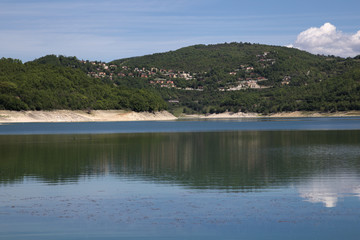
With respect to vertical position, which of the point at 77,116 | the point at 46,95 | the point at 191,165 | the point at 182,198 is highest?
the point at 46,95

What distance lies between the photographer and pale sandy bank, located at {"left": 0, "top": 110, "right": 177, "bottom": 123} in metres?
139

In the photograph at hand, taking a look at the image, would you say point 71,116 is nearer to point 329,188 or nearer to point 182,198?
point 329,188

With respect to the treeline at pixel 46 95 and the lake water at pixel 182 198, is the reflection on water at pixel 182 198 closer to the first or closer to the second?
the lake water at pixel 182 198

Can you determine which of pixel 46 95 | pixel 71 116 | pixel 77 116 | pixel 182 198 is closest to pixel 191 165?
pixel 182 198

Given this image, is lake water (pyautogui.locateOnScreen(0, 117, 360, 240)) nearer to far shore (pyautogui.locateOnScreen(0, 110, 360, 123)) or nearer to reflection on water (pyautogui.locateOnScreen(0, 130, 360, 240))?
reflection on water (pyautogui.locateOnScreen(0, 130, 360, 240))

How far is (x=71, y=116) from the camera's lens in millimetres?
162500

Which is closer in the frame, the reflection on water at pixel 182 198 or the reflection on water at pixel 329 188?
the reflection on water at pixel 182 198

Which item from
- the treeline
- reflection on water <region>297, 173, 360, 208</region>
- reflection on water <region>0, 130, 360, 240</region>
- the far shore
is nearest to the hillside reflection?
reflection on water <region>0, 130, 360, 240</region>

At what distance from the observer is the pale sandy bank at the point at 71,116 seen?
139250 millimetres

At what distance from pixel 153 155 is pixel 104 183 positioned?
15009 millimetres

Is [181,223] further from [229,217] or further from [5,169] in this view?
[5,169]

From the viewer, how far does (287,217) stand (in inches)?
662

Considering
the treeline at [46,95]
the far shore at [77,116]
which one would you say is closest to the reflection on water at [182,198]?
the far shore at [77,116]

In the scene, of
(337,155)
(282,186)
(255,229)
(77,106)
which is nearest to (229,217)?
(255,229)
